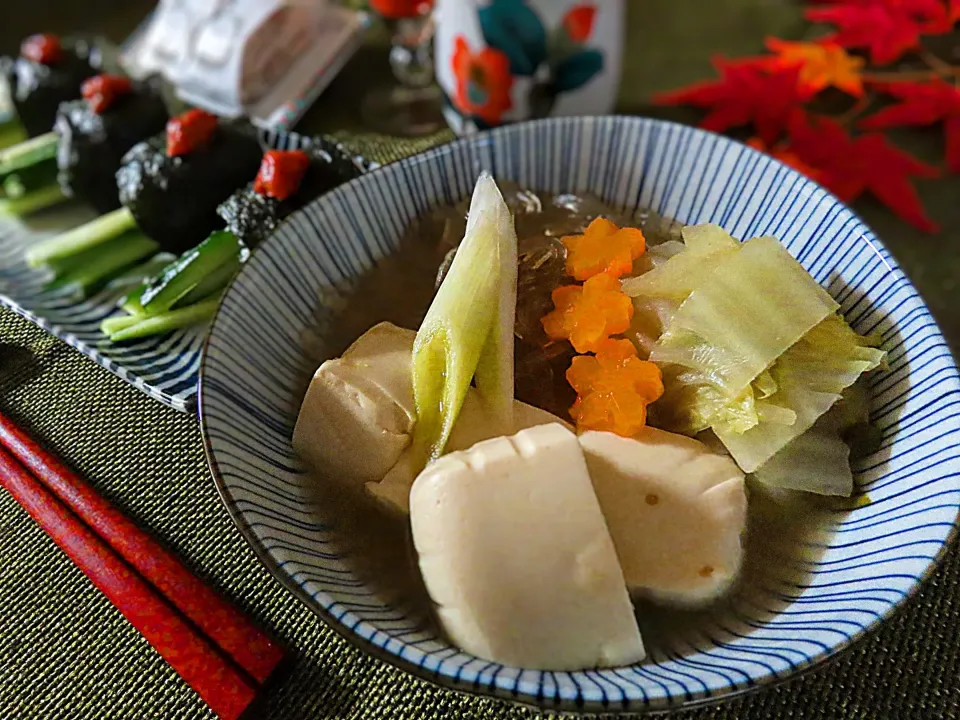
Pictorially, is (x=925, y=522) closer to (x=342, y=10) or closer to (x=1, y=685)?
(x=1, y=685)

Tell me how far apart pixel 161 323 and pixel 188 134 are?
15.0 inches

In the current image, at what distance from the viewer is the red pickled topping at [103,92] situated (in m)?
1.67

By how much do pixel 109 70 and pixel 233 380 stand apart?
1.47 metres

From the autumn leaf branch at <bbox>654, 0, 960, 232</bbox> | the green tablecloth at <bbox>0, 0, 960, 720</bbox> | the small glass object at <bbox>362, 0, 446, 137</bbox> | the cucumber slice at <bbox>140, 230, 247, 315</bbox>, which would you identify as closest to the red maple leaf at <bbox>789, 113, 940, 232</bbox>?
the autumn leaf branch at <bbox>654, 0, 960, 232</bbox>

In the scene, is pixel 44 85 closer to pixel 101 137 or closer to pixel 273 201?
pixel 101 137

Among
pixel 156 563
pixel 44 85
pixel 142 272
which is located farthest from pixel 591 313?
pixel 44 85

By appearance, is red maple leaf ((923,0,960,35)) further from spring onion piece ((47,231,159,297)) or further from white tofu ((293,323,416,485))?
spring onion piece ((47,231,159,297))

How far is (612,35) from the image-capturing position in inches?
66.4

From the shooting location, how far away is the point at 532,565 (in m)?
0.78

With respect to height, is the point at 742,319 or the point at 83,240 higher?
the point at 742,319

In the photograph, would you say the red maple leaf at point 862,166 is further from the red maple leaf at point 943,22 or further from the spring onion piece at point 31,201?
the spring onion piece at point 31,201

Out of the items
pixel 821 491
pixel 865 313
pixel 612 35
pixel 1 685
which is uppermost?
pixel 612 35

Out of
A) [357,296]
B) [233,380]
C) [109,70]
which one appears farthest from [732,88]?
[109,70]

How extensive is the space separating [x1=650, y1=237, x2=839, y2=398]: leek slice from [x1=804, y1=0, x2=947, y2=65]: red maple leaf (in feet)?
4.66
